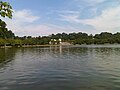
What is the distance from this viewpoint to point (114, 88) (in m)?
18.4

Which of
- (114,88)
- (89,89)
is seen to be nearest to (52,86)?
(89,89)

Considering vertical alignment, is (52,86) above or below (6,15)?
below

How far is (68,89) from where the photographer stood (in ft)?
61.0

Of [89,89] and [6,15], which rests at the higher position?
[6,15]

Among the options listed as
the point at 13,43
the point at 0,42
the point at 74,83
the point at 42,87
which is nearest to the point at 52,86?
the point at 42,87

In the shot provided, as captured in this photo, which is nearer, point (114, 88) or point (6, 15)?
point (6, 15)

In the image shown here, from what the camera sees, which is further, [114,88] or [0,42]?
[0,42]

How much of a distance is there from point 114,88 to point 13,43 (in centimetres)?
18033

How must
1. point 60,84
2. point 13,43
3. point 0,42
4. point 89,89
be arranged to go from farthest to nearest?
1. point 13,43
2. point 0,42
3. point 60,84
4. point 89,89

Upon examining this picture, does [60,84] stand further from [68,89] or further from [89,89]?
[89,89]

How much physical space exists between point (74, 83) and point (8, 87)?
6875mm

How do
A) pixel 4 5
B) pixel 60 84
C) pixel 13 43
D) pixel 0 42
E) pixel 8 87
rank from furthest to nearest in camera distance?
pixel 13 43 → pixel 0 42 → pixel 60 84 → pixel 8 87 → pixel 4 5

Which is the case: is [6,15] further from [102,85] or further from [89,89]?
[102,85]

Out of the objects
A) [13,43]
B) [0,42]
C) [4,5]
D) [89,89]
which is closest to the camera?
[4,5]
